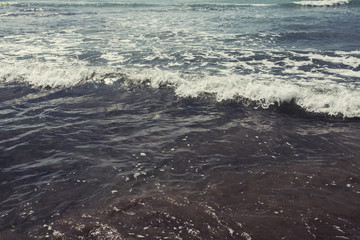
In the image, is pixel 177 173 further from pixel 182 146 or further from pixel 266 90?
pixel 266 90

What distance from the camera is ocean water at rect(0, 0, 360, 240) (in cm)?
385

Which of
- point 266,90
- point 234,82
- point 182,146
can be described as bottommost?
point 182,146

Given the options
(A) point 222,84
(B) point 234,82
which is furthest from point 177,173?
(B) point 234,82

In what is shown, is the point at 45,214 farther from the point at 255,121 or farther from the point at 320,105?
the point at 320,105

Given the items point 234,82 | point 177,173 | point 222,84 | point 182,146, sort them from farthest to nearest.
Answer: point 234,82
point 222,84
point 182,146
point 177,173

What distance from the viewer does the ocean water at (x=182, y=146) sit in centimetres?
385

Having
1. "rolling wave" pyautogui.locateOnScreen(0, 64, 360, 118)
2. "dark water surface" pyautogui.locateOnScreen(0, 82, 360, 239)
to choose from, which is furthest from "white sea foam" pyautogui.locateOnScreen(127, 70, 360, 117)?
"dark water surface" pyautogui.locateOnScreen(0, 82, 360, 239)

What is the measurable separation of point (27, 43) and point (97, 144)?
14377mm

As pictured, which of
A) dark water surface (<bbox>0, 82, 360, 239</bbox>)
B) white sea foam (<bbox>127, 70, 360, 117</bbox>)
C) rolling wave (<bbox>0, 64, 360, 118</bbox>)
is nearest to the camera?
dark water surface (<bbox>0, 82, 360, 239</bbox>)

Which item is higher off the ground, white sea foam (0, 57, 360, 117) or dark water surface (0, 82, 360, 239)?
white sea foam (0, 57, 360, 117)

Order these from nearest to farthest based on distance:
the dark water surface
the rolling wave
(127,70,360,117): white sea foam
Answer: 1. the dark water surface
2. (127,70,360,117): white sea foam
3. the rolling wave

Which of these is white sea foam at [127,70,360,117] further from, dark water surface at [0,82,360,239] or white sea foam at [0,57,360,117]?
dark water surface at [0,82,360,239]

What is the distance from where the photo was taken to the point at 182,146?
19.2ft

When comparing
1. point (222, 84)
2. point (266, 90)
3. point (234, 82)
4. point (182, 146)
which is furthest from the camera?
point (234, 82)
